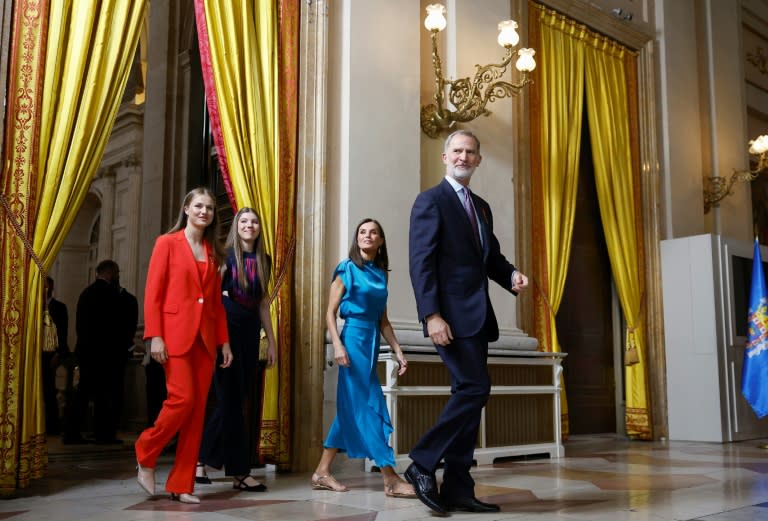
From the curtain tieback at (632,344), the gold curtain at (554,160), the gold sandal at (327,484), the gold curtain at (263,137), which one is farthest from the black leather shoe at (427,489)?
the curtain tieback at (632,344)

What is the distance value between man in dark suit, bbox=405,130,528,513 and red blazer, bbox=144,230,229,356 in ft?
3.52

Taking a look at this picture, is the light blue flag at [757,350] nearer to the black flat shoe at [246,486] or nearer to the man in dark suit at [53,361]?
the black flat shoe at [246,486]

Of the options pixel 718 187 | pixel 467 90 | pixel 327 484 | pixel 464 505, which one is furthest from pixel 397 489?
pixel 718 187

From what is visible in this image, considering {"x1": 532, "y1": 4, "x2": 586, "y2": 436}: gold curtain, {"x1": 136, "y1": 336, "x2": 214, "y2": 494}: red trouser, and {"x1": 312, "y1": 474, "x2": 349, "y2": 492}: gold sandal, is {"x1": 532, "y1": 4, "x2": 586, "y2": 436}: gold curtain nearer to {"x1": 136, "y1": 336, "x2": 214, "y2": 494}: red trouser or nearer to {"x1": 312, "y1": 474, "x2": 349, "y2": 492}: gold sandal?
{"x1": 312, "y1": 474, "x2": 349, "y2": 492}: gold sandal

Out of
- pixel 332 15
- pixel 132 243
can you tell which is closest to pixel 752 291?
pixel 332 15

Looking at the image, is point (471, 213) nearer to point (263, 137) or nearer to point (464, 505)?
point (464, 505)

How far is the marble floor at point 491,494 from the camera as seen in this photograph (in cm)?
333

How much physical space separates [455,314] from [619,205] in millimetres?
5049

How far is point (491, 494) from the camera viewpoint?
13.1 feet

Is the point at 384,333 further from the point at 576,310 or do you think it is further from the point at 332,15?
the point at 576,310

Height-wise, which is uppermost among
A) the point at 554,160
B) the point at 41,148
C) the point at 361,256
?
the point at 554,160

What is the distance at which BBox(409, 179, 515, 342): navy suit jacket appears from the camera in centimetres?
332

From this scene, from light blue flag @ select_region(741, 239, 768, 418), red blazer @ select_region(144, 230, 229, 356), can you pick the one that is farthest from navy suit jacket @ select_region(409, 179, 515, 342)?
light blue flag @ select_region(741, 239, 768, 418)

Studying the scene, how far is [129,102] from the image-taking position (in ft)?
34.1
